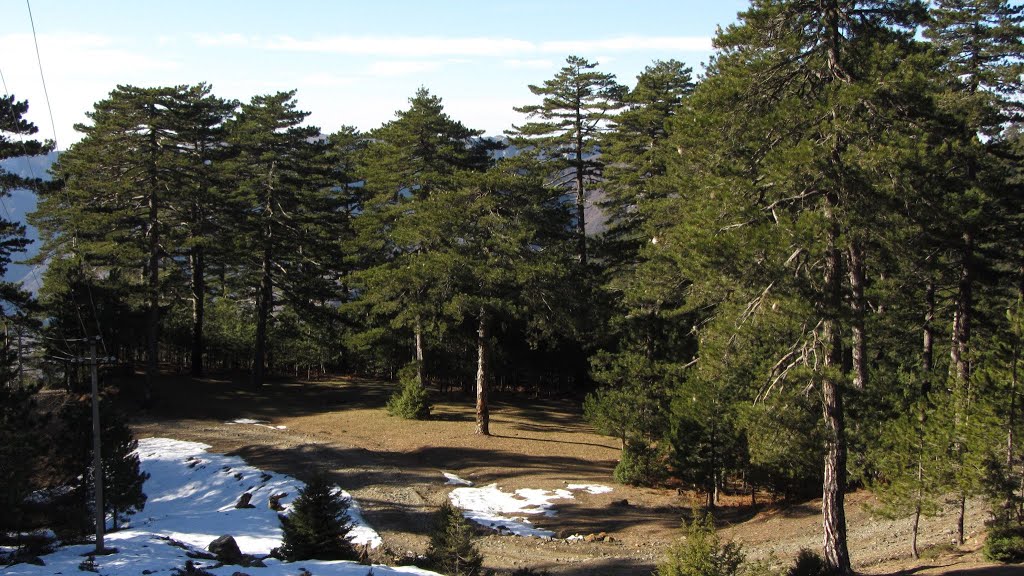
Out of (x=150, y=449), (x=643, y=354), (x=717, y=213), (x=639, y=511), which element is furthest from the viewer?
(x=150, y=449)

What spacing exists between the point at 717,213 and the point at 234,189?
30.6m

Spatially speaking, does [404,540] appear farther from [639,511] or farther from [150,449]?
[150,449]

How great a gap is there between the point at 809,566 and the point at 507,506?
9.20 meters

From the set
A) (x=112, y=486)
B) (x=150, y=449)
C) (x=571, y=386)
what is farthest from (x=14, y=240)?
(x=571, y=386)

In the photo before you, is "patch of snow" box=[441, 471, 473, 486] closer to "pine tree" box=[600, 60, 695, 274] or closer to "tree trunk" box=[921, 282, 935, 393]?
"pine tree" box=[600, 60, 695, 274]

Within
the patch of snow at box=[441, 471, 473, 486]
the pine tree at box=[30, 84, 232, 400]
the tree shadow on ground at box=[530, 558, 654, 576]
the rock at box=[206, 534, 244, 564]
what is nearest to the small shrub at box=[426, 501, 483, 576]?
the tree shadow on ground at box=[530, 558, 654, 576]

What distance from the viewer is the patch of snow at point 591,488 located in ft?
66.6

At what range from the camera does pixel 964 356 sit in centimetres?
1384

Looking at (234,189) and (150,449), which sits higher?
(234,189)

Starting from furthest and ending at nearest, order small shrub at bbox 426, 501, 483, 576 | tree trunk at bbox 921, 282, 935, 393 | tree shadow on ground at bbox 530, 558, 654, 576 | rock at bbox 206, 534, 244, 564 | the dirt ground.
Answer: tree trunk at bbox 921, 282, 935, 393 → the dirt ground → tree shadow on ground at bbox 530, 558, 654, 576 → rock at bbox 206, 534, 244, 564 → small shrub at bbox 426, 501, 483, 576

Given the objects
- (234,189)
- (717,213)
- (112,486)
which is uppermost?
(234,189)

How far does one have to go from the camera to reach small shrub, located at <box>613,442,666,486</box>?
66.5 ft

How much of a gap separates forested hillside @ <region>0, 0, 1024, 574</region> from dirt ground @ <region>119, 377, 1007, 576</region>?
1.13 m

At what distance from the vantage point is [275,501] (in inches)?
745
